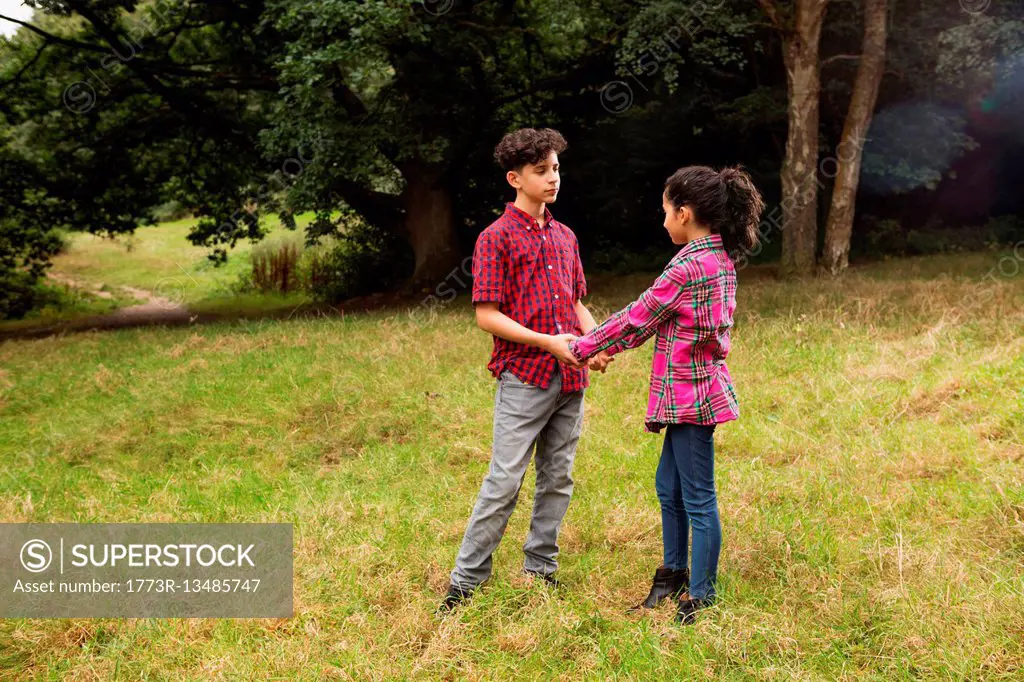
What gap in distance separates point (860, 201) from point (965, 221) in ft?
7.54

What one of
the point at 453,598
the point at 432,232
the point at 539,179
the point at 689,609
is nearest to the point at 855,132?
the point at 432,232

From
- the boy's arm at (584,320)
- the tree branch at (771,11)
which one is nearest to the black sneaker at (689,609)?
the boy's arm at (584,320)

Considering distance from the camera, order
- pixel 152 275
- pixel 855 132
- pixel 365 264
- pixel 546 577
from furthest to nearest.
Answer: pixel 152 275 → pixel 365 264 → pixel 855 132 → pixel 546 577

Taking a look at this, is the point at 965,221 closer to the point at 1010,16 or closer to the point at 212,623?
the point at 1010,16

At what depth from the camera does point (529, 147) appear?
3625 millimetres

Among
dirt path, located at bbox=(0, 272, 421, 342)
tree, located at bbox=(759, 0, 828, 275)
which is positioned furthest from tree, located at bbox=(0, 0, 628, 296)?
tree, located at bbox=(759, 0, 828, 275)

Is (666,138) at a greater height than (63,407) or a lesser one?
greater

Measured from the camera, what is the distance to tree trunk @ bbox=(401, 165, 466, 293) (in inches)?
633

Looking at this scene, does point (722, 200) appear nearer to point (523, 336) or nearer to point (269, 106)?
point (523, 336)

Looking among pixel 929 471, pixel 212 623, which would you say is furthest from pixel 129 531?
pixel 929 471

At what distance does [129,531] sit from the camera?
15.4 feet

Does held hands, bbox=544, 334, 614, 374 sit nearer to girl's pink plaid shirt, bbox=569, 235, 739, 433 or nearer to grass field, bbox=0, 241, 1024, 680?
girl's pink plaid shirt, bbox=569, 235, 739, 433
